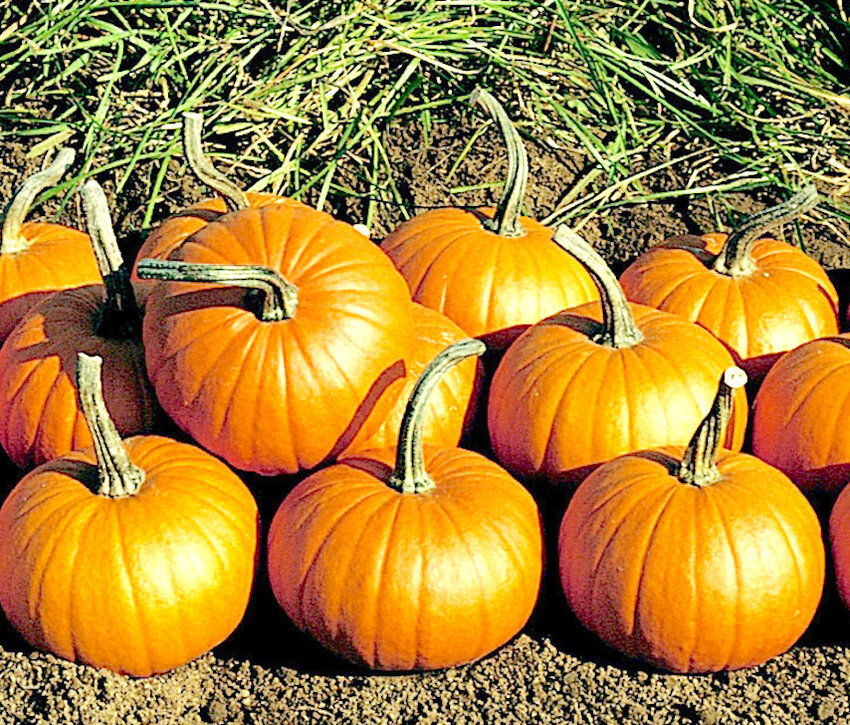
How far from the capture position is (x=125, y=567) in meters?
3.14

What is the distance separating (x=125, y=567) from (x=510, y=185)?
5.26 feet

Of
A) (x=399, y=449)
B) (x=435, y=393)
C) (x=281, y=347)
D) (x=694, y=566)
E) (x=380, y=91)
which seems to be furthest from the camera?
(x=380, y=91)

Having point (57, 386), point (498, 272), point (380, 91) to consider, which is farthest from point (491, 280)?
point (380, 91)

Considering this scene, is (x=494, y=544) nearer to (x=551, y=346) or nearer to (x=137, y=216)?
(x=551, y=346)

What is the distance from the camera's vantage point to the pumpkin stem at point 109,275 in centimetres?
358

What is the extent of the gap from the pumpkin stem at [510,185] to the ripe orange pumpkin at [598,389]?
0.49m

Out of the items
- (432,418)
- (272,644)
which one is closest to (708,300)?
(432,418)

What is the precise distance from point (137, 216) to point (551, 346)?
183cm

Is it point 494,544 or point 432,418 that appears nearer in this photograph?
point 494,544

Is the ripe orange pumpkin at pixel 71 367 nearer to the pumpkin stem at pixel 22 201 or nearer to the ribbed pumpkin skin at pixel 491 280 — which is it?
the pumpkin stem at pixel 22 201

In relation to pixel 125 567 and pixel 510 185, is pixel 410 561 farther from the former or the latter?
pixel 510 185

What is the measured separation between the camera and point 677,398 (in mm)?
3533

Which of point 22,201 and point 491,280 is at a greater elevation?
point 22,201

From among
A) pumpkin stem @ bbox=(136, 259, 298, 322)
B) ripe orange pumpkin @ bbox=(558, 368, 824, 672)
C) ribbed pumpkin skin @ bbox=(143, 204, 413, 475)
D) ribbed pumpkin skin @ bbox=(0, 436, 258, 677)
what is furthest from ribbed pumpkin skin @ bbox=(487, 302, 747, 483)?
ribbed pumpkin skin @ bbox=(0, 436, 258, 677)
